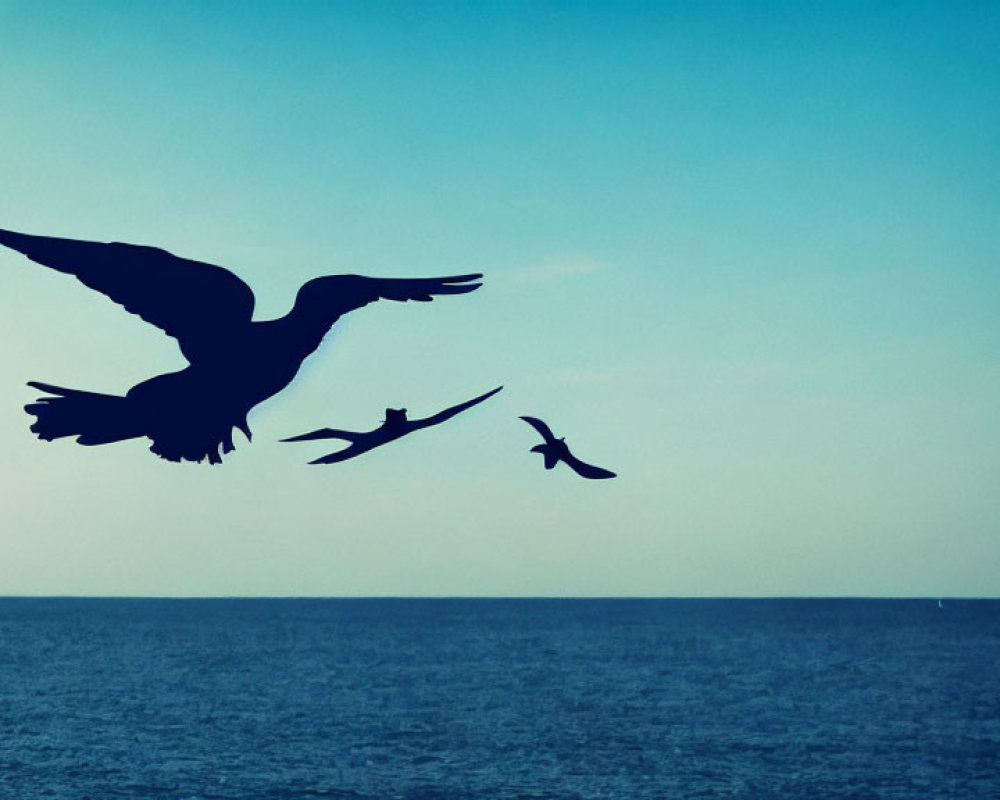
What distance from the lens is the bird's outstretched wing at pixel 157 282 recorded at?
518cm

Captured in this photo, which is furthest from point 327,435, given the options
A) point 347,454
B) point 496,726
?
point 496,726

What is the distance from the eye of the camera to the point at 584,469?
5840mm

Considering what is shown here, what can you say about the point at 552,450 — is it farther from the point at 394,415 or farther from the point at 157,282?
the point at 157,282

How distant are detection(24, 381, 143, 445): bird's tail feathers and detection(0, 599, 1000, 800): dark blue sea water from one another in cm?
5286

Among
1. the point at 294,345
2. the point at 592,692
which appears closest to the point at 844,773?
the point at 592,692

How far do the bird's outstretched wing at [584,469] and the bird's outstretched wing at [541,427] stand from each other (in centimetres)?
13

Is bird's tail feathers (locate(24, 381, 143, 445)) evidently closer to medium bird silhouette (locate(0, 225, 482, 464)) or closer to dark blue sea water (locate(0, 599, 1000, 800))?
medium bird silhouette (locate(0, 225, 482, 464))

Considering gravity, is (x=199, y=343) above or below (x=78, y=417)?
above

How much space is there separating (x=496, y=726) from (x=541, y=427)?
77.7 metres

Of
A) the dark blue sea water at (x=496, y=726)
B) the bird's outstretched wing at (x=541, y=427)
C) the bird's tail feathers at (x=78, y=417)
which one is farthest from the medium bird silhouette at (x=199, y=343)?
the dark blue sea water at (x=496, y=726)

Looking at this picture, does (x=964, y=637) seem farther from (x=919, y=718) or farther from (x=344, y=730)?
(x=344, y=730)

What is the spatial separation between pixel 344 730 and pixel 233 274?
250 ft

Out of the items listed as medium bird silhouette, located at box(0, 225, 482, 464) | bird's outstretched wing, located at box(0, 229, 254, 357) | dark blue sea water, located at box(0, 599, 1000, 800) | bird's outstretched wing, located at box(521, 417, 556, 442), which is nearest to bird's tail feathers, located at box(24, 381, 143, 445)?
medium bird silhouette, located at box(0, 225, 482, 464)

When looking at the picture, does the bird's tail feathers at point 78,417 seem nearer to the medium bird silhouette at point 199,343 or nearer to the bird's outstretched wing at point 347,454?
the medium bird silhouette at point 199,343
